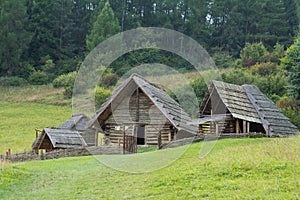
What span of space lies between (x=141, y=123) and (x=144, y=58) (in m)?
21.2

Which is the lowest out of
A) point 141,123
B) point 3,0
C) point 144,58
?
point 141,123

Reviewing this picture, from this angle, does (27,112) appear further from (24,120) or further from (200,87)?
(200,87)

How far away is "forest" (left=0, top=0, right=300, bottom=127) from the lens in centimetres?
7906

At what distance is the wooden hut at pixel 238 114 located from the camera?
3400cm

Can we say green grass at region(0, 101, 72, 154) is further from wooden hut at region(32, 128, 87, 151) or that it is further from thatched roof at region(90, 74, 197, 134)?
thatched roof at region(90, 74, 197, 134)

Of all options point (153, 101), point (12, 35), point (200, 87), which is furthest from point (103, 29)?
point (153, 101)

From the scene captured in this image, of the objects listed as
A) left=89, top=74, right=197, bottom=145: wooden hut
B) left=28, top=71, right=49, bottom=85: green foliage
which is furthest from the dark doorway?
left=28, top=71, right=49, bottom=85: green foliage

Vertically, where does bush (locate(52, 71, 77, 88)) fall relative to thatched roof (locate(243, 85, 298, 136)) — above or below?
above

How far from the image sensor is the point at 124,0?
10019 centimetres

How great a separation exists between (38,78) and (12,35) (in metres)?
7.99

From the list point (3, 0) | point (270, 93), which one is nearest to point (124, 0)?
point (3, 0)

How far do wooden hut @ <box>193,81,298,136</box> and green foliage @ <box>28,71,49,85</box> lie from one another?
46.8 m

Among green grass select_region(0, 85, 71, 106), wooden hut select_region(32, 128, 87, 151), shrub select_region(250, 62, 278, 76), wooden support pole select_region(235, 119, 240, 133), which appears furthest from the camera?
green grass select_region(0, 85, 71, 106)

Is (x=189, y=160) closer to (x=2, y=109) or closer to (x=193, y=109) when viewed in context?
(x=193, y=109)
